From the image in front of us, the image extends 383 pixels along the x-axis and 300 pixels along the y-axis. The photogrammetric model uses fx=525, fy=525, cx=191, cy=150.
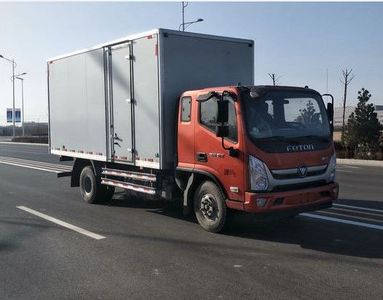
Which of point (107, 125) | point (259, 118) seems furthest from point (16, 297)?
point (107, 125)

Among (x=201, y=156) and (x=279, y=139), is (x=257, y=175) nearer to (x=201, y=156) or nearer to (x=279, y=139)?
(x=279, y=139)

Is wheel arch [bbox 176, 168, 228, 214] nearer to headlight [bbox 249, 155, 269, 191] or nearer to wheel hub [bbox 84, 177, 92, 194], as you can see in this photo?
headlight [bbox 249, 155, 269, 191]

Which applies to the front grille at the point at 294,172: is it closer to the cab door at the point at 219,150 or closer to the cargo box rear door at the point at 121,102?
the cab door at the point at 219,150

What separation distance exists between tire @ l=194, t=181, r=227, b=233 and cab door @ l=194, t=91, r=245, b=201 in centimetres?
23

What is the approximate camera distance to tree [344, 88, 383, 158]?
24.7 metres

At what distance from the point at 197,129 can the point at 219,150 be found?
64cm

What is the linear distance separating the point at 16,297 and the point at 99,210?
5207mm

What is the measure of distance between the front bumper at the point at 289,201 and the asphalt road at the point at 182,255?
0.46m

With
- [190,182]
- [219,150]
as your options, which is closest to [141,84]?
[190,182]

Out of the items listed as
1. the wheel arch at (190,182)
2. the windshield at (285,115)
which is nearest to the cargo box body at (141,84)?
the wheel arch at (190,182)

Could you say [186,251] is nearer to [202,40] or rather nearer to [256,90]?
[256,90]

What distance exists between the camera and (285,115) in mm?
7875

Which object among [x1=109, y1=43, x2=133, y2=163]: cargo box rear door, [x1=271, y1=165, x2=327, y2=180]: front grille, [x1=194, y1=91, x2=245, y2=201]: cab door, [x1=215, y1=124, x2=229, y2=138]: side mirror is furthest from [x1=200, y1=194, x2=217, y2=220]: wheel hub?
[x1=109, y1=43, x2=133, y2=163]: cargo box rear door

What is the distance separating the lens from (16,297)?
5.32 metres
